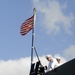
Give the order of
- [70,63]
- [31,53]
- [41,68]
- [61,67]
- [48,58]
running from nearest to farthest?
[70,63]
[61,67]
[48,58]
[41,68]
[31,53]

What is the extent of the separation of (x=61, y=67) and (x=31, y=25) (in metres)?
8.52

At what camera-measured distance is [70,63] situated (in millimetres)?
13523

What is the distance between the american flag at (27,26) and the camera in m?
22.6

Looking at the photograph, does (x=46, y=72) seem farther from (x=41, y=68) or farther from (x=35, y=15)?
(x=35, y=15)

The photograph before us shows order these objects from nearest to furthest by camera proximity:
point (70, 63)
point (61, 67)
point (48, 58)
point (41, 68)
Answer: point (70, 63) < point (61, 67) < point (48, 58) < point (41, 68)

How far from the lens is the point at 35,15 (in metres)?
23.1

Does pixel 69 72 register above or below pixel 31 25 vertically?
below

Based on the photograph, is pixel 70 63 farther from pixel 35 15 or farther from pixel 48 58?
pixel 35 15

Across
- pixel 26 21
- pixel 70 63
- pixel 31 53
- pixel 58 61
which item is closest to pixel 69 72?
pixel 70 63

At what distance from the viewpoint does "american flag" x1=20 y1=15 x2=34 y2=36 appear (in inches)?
888

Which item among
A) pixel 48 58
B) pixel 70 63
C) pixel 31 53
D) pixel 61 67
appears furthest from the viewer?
pixel 31 53

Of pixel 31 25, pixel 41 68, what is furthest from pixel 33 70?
pixel 31 25

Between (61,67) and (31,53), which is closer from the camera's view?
(61,67)

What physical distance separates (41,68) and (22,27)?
5961 millimetres
